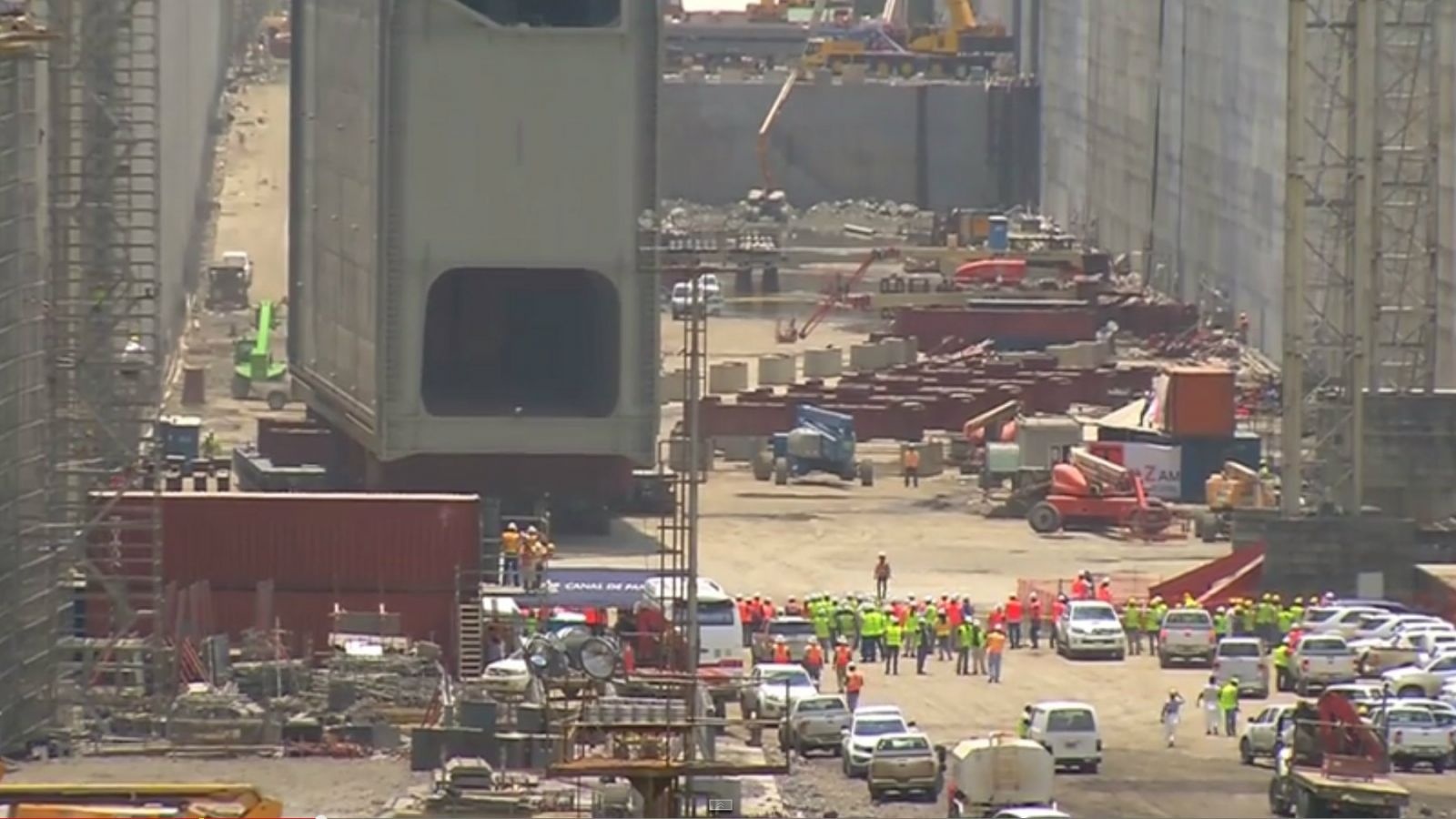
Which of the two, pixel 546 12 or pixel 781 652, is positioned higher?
pixel 546 12

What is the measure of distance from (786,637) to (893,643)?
1.16 m

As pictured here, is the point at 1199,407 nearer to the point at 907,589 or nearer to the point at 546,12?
the point at 907,589

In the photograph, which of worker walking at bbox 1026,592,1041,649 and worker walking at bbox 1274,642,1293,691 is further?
worker walking at bbox 1026,592,1041,649

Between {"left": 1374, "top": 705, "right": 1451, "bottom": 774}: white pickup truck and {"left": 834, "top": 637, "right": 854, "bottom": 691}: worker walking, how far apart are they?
20.6ft

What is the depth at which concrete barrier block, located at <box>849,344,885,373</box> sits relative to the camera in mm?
92938

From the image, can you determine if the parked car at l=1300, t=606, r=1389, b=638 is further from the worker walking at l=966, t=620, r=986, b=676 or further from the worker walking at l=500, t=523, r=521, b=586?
the worker walking at l=500, t=523, r=521, b=586

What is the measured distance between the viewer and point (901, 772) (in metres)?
46.1

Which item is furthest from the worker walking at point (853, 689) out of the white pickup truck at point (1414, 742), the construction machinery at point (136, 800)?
the construction machinery at point (136, 800)

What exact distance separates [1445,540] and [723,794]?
76.9 ft

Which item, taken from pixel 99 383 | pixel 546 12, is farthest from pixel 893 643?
pixel 546 12

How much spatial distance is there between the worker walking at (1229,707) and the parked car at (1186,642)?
15.4 feet

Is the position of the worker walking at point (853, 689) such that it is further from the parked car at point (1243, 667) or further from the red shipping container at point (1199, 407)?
the red shipping container at point (1199, 407)

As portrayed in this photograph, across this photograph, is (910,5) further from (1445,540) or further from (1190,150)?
(1445,540)

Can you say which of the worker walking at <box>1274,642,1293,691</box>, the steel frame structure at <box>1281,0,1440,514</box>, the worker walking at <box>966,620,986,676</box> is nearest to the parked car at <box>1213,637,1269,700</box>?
the worker walking at <box>1274,642,1293,691</box>
